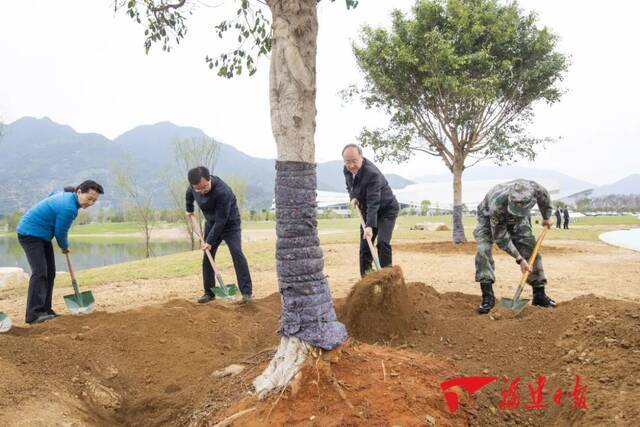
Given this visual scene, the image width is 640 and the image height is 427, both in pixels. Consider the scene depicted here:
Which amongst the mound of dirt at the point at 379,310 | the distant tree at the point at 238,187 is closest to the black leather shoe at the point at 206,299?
the mound of dirt at the point at 379,310

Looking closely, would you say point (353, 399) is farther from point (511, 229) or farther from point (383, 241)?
point (511, 229)

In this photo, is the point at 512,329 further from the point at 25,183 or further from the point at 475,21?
the point at 25,183

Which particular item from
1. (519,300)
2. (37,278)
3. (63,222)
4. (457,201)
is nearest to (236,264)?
(63,222)

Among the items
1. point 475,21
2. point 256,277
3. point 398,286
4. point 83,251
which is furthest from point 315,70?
point 83,251

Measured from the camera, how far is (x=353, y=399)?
221 centimetres

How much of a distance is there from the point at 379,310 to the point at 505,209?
181cm

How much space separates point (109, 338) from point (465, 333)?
2924mm

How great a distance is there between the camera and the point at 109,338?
3488 millimetres

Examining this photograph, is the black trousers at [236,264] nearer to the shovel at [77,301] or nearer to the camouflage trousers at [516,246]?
the shovel at [77,301]

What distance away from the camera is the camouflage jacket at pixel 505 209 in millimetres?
4449

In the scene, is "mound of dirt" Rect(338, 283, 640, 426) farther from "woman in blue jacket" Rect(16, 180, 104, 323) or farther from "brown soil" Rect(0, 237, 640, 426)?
"woman in blue jacket" Rect(16, 180, 104, 323)

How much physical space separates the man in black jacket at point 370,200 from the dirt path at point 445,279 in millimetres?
1540

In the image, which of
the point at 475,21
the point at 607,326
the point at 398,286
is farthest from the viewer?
the point at 475,21

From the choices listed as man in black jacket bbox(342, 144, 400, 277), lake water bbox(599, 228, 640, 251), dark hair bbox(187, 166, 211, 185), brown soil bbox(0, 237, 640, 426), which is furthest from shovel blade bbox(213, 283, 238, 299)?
lake water bbox(599, 228, 640, 251)
